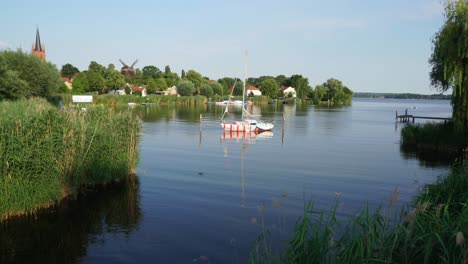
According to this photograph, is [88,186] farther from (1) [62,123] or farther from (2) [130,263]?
(2) [130,263]

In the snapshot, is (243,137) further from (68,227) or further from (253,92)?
(253,92)

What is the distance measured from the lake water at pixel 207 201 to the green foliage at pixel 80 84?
78301 mm


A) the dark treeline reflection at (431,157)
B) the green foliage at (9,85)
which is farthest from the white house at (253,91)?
the dark treeline reflection at (431,157)

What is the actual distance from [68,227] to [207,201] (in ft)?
19.6

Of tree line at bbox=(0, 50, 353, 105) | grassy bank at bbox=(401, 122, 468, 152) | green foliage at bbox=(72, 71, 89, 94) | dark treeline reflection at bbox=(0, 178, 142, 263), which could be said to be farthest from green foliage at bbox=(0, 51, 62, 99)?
green foliage at bbox=(72, 71, 89, 94)

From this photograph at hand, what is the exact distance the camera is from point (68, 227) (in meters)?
14.1

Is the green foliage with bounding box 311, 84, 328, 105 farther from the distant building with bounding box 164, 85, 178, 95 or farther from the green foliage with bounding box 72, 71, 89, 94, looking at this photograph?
the green foliage with bounding box 72, 71, 89, 94

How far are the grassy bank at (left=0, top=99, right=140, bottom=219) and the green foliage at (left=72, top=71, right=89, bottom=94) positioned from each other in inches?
3622

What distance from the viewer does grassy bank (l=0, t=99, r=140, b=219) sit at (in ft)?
44.6

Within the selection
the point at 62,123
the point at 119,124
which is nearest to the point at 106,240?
the point at 62,123

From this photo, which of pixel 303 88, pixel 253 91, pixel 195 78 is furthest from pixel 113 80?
pixel 303 88

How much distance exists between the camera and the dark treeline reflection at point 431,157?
29097 millimetres

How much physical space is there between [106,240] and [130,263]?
2.07m

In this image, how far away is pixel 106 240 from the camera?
1305cm
